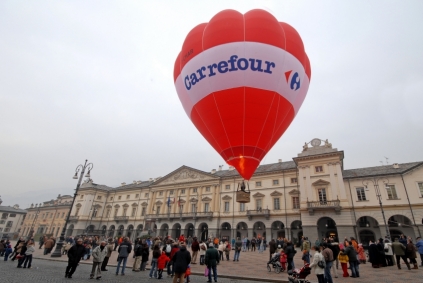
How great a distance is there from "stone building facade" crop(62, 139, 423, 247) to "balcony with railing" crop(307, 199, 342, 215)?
0.10 meters

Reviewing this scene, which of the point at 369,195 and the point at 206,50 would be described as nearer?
the point at 206,50

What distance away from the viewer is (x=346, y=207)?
89.8 feet

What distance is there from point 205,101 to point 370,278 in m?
9.43

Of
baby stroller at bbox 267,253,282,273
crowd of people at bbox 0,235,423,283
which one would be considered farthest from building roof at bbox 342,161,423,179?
→ baby stroller at bbox 267,253,282,273

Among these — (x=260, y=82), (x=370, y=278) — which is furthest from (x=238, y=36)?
(x=370, y=278)

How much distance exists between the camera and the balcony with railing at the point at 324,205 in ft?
89.6

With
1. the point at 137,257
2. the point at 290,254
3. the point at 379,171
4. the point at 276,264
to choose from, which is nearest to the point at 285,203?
the point at 379,171

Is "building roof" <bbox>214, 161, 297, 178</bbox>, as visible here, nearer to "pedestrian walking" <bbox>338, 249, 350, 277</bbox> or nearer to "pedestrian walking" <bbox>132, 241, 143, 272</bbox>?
"pedestrian walking" <bbox>338, 249, 350, 277</bbox>

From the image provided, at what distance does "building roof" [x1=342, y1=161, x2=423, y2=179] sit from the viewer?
2706 cm

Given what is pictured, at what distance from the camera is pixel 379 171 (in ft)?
95.7

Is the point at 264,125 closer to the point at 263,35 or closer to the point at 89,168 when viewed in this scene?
the point at 263,35

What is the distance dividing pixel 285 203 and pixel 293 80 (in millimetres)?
26765

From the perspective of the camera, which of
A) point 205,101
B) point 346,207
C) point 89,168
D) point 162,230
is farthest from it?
point 162,230

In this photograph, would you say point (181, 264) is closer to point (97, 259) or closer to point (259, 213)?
point (97, 259)
